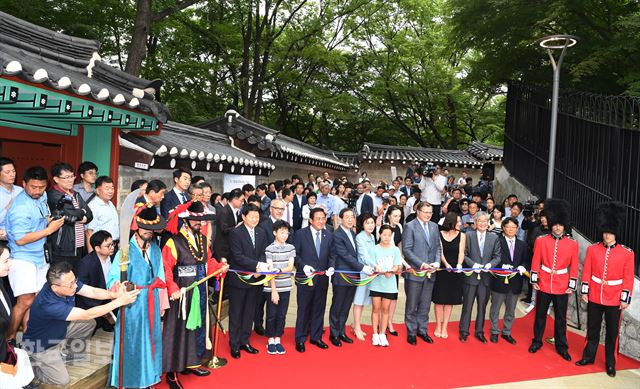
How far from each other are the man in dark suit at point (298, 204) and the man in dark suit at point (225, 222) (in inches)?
129

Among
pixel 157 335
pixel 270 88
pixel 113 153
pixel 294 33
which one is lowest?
pixel 157 335

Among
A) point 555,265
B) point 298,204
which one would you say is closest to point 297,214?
point 298,204

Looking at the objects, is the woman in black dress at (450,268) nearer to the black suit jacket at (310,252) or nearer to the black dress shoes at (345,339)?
the black dress shoes at (345,339)

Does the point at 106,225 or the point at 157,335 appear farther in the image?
the point at 106,225

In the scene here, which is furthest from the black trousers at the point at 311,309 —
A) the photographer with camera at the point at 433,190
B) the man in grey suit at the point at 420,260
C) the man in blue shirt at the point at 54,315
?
the photographer with camera at the point at 433,190

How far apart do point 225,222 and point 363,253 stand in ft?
6.71

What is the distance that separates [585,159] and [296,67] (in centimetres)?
1716

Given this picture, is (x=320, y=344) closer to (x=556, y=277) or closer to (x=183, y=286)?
(x=183, y=286)

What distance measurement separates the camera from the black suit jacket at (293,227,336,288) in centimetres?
636

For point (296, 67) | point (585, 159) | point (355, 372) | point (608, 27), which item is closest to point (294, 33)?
point (296, 67)

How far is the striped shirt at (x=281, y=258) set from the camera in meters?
6.07

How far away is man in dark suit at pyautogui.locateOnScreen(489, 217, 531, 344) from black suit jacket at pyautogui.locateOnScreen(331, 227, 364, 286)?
2.14 m

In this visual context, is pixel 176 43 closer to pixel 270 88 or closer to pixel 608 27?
pixel 270 88

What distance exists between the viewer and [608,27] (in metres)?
11.0
